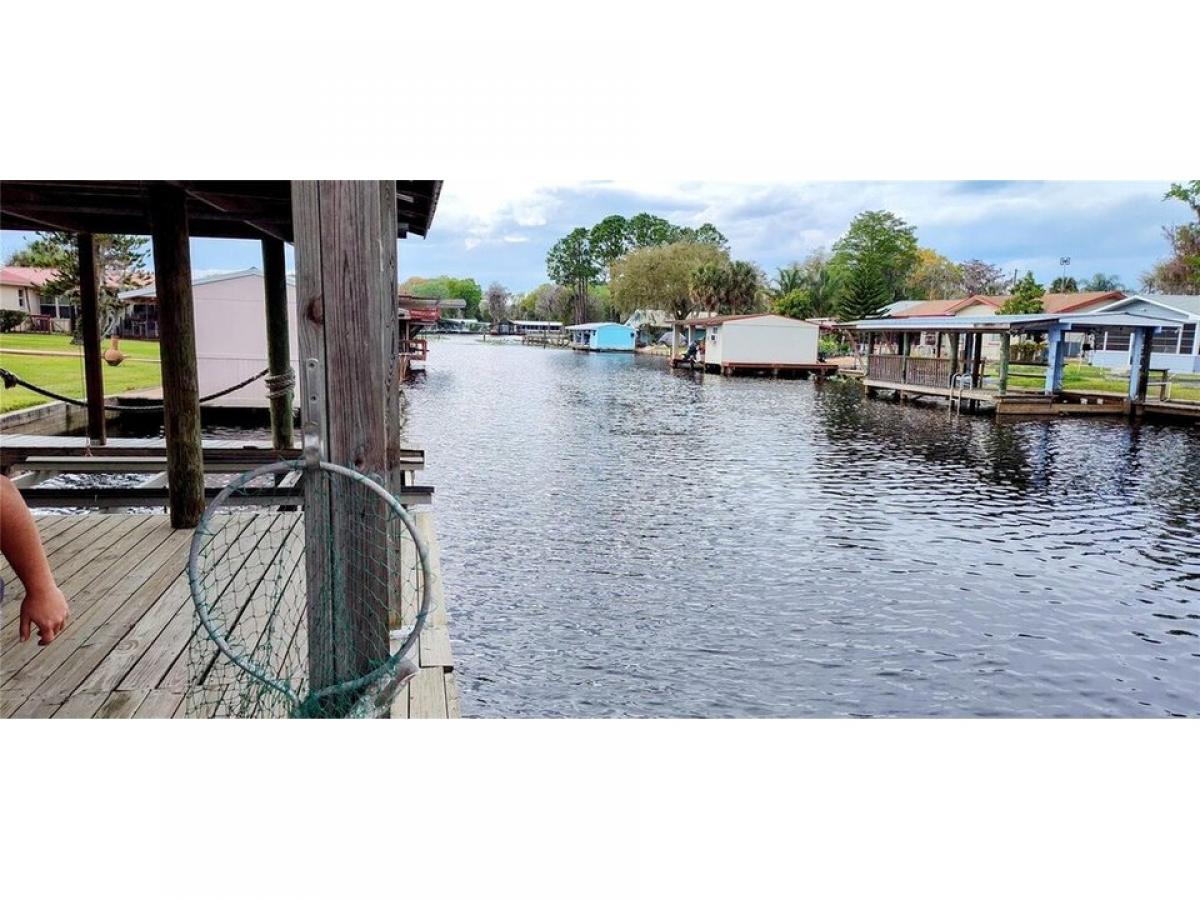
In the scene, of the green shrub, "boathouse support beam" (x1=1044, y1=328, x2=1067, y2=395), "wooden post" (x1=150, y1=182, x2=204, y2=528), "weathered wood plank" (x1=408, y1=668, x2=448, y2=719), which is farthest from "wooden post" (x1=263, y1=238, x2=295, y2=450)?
the green shrub

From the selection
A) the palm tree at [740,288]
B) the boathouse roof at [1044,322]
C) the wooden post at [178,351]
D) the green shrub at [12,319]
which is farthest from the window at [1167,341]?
the green shrub at [12,319]

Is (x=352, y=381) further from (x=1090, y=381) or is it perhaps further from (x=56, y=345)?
(x=1090, y=381)

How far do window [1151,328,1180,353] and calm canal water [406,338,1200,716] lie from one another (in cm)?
1656

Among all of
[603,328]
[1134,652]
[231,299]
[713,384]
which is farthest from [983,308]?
[1134,652]

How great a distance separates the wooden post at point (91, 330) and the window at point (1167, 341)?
3205 centimetres

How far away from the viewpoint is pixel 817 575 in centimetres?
758

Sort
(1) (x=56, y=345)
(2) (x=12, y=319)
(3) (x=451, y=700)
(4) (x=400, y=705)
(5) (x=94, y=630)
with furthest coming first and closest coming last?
(2) (x=12, y=319) → (1) (x=56, y=345) → (5) (x=94, y=630) → (3) (x=451, y=700) → (4) (x=400, y=705)

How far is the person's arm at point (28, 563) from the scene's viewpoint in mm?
1557

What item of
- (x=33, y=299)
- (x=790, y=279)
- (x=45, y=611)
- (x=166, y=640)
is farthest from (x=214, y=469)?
(x=790, y=279)

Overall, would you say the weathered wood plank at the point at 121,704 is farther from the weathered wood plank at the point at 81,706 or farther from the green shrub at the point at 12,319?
the green shrub at the point at 12,319

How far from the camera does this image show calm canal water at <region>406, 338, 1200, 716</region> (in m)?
5.43

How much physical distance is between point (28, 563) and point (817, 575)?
22.0ft

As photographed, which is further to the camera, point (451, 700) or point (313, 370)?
point (451, 700)

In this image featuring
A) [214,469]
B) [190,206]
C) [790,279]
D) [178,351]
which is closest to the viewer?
[178,351]
